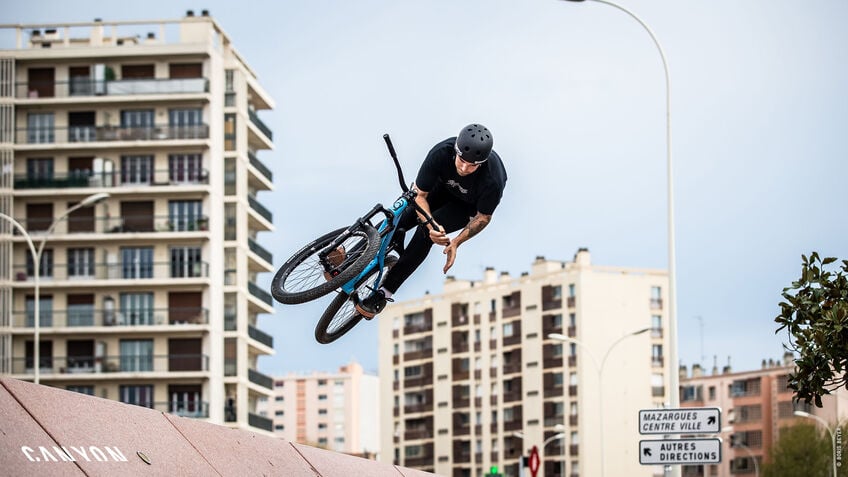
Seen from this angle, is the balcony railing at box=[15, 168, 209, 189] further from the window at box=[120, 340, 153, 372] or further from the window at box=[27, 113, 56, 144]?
the window at box=[120, 340, 153, 372]

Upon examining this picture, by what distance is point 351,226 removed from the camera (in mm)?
15305

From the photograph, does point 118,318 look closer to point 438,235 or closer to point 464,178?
point 438,235

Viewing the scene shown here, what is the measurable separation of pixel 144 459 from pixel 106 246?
251 feet

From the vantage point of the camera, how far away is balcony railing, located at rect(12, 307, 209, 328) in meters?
85.8

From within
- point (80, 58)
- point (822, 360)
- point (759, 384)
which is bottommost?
point (822, 360)

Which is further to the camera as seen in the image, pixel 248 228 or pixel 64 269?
pixel 248 228

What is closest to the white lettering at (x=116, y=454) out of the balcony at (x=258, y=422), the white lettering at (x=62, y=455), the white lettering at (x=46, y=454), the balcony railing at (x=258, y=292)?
the white lettering at (x=62, y=455)

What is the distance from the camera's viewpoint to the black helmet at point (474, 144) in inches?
554

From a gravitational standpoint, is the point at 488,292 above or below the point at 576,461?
above

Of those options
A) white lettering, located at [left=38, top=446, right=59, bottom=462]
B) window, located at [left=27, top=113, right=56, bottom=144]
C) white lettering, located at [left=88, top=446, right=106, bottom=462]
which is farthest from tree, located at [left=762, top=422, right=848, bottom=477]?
white lettering, located at [left=38, top=446, right=59, bottom=462]

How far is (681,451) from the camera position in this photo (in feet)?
67.7

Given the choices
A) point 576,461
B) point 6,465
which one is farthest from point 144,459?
point 576,461

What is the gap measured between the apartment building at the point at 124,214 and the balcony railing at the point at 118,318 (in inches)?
2.4

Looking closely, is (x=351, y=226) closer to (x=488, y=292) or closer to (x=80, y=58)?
(x=80, y=58)
